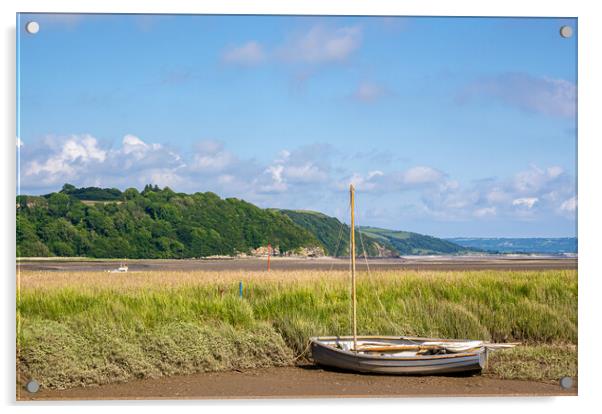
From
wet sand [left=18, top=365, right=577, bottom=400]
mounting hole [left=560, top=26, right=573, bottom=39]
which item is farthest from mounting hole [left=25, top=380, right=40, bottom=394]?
mounting hole [left=560, top=26, right=573, bottom=39]

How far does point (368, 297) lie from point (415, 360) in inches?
79.5

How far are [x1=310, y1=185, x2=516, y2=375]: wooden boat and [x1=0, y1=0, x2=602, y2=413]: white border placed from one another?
521 mm

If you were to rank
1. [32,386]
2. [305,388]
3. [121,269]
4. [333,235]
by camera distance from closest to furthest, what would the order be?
[32,386], [305,388], [333,235], [121,269]

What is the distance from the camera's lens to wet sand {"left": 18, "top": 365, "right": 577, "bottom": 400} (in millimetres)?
9672

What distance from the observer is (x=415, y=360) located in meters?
10.1

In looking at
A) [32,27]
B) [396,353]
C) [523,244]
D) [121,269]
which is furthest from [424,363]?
[32,27]

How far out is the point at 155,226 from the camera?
43.0 ft

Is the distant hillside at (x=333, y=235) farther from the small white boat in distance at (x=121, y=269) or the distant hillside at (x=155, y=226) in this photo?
the small white boat in distance at (x=121, y=269)

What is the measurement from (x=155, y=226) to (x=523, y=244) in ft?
17.2

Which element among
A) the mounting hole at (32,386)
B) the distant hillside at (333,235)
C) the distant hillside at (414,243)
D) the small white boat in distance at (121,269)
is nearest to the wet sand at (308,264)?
the small white boat in distance at (121,269)

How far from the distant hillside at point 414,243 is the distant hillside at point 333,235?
109 millimetres

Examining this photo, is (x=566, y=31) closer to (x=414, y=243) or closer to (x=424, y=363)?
(x=414, y=243)

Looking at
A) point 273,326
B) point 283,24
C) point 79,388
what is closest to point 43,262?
point 79,388
